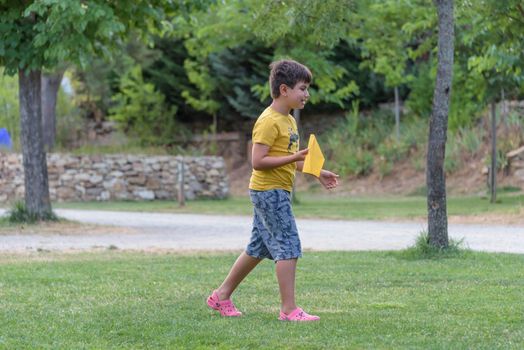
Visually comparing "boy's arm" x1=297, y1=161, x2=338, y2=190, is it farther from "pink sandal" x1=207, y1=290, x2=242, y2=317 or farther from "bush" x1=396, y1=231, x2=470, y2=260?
"bush" x1=396, y1=231, x2=470, y2=260

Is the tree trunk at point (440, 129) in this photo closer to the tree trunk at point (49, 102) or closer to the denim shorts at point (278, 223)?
the denim shorts at point (278, 223)

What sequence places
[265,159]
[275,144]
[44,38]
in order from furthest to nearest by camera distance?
[44,38] → [275,144] → [265,159]

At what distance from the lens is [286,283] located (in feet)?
21.7

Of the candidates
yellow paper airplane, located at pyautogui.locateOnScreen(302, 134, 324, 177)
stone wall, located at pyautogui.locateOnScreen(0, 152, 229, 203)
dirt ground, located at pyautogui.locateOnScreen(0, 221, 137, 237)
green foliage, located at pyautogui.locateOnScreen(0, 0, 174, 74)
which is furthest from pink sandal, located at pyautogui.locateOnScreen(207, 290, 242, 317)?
stone wall, located at pyautogui.locateOnScreen(0, 152, 229, 203)

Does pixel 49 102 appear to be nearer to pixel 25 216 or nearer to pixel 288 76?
pixel 25 216

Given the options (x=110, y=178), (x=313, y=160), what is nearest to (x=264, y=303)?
(x=313, y=160)

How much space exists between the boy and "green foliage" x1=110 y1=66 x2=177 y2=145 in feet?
98.7

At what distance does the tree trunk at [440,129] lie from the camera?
10.9 metres

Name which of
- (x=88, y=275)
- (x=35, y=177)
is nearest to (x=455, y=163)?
(x=35, y=177)

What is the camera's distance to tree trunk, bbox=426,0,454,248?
10.9 meters

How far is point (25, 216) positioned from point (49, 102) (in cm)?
1394

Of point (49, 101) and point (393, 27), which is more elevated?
point (393, 27)

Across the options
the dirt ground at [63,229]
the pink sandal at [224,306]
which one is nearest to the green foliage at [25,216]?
the dirt ground at [63,229]

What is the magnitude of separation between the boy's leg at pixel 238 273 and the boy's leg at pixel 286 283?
307mm
